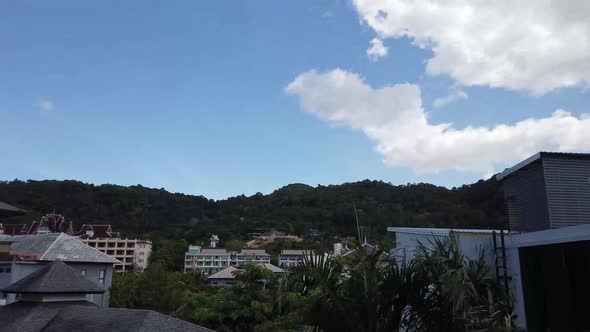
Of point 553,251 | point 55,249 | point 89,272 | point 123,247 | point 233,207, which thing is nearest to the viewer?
point 553,251

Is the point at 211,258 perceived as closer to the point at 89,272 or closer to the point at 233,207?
the point at 233,207

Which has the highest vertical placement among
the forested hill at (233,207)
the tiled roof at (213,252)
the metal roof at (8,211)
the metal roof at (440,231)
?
the forested hill at (233,207)

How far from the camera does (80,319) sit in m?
11.5

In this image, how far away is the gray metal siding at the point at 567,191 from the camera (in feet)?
26.7

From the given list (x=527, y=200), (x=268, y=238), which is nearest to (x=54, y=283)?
(x=527, y=200)

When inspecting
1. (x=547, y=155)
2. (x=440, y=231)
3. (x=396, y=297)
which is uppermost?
(x=547, y=155)

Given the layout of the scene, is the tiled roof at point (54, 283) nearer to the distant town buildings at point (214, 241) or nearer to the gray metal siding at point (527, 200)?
the gray metal siding at point (527, 200)

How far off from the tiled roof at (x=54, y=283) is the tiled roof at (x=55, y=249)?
1307 centimetres

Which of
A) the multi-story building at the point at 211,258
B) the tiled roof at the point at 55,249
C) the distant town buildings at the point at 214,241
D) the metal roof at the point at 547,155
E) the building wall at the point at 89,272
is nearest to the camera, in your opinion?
the metal roof at the point at 547,155

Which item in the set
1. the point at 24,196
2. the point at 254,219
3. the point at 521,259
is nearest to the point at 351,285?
the point at 521,259

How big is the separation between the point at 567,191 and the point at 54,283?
14198mm

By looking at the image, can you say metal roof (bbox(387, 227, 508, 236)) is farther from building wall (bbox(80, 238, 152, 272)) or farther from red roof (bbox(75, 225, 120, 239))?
building wall (bbox(80, 238, 152, 272))

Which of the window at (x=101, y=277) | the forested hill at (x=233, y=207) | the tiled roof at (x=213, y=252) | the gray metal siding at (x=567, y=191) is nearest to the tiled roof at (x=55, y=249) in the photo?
the window at (x=101, y=277)

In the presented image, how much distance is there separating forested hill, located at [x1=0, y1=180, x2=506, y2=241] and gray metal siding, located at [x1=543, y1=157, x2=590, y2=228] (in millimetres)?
47257
